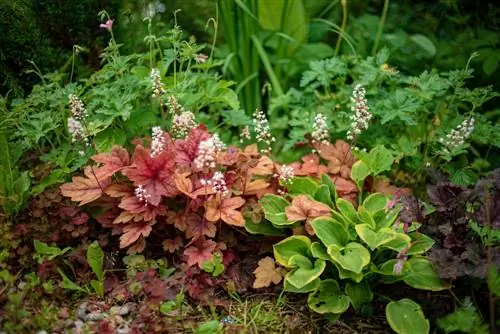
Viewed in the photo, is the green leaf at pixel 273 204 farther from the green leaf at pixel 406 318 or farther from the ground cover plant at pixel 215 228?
the green leaf at pixel 406 318

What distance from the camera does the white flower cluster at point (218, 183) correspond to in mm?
2205

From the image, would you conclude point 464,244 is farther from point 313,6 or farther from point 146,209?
point 313,6

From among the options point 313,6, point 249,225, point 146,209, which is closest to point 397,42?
point 313,6

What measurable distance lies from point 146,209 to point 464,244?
112cm

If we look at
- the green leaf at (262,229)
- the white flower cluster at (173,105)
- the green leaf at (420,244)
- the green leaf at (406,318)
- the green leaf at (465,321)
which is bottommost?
the green leaf at (406,318)

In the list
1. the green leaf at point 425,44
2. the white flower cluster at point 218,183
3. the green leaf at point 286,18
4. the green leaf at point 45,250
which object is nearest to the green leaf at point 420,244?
the white flower cluster at point 218,183

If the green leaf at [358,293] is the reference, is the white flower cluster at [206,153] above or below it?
above

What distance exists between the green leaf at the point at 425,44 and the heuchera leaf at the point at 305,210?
177cm

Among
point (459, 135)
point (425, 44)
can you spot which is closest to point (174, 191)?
point (459, 135)

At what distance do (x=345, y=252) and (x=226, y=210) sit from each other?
46cm

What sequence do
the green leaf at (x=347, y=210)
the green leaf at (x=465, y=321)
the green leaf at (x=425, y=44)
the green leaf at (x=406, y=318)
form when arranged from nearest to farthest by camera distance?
1. the green leaf at (x=465, y=321)
2. the green leaf at (x=406, y=318)
3. the green leaf at (x=347, y=210)
4. the green leaf at (x=425, y=44)

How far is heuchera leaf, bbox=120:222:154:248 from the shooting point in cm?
222

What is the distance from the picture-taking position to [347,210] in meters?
2.29

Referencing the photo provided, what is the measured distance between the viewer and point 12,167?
2484 millimetres
